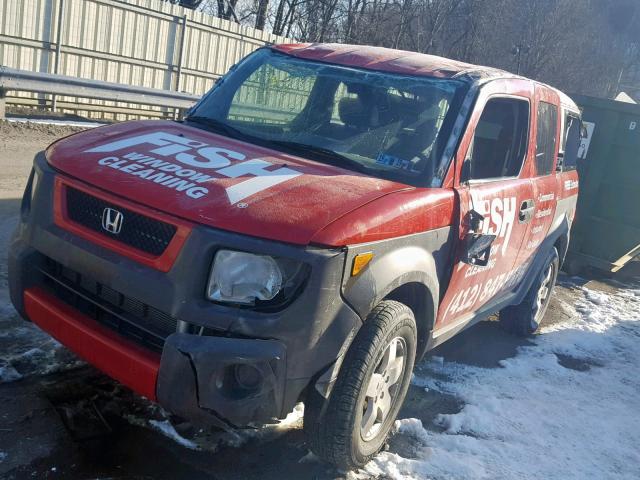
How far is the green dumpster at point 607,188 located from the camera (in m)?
8.17

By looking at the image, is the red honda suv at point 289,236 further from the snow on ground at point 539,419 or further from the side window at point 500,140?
the snow on ground at point 539,419

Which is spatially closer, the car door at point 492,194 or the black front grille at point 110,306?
A: the black front grille at point 110,306

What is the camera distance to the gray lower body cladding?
2.60 m

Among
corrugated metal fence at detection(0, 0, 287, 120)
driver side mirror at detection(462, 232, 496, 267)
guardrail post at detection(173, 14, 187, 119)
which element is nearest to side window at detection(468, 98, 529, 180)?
driver side mirror at detection(462, 232, 496, 267)

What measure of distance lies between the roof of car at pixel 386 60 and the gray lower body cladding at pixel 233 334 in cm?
180

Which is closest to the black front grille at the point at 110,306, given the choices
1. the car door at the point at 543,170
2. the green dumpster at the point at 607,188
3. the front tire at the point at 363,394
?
the front tire at the point at 363,394

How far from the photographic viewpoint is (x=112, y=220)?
9.41 feet

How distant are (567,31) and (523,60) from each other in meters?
3.10

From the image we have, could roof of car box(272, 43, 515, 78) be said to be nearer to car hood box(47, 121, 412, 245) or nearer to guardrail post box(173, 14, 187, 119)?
car hood box(47, 121, 412, 245)

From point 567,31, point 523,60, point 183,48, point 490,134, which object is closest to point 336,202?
point 490,134

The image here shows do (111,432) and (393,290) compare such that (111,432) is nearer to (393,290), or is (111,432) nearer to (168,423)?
(168,423)

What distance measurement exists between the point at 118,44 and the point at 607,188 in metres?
10.0

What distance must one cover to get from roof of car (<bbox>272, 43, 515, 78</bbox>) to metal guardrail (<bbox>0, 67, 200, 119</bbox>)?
264 inches

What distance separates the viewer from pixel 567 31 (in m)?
28.0
